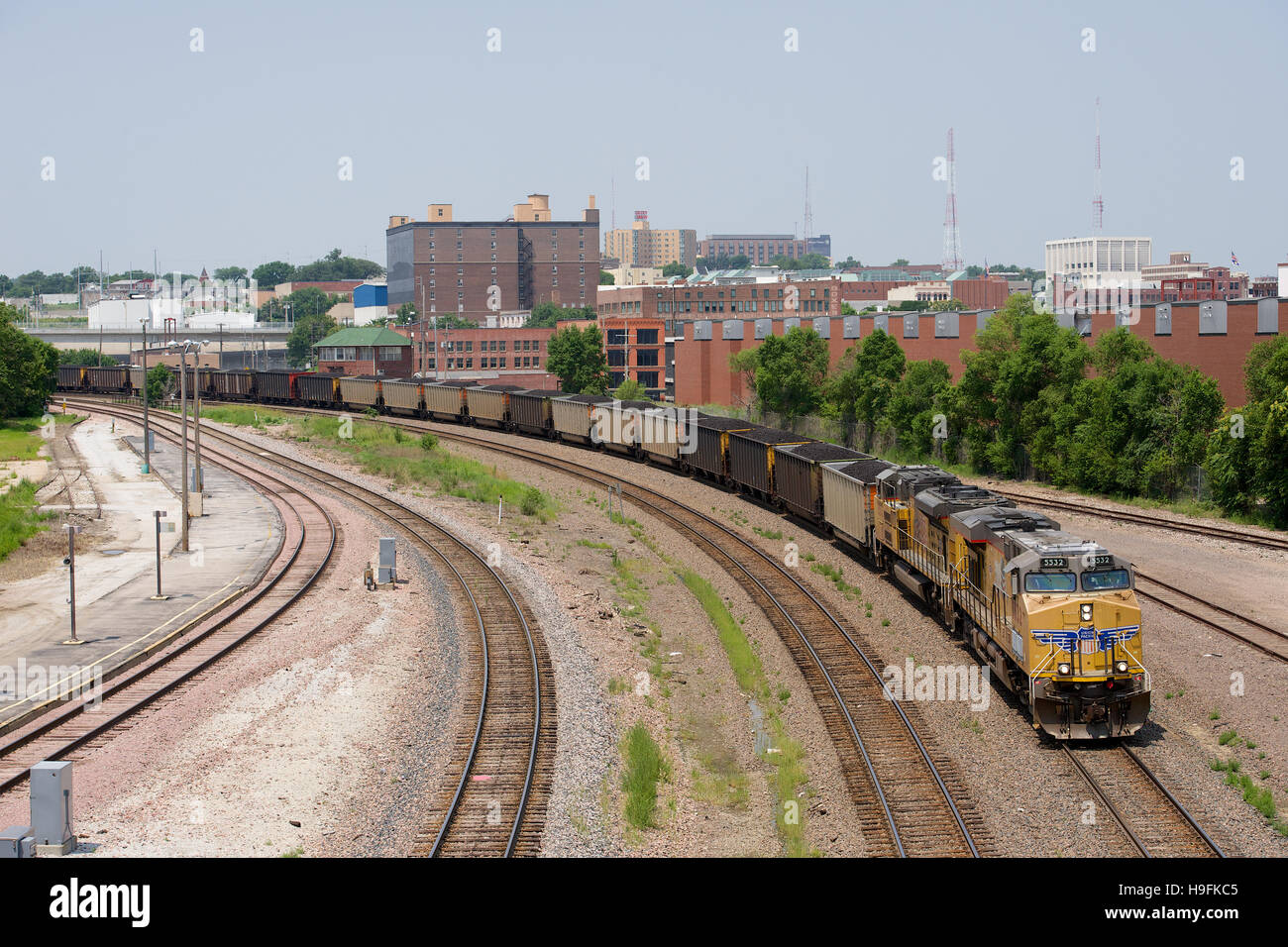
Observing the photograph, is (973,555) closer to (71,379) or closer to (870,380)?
(870,380)

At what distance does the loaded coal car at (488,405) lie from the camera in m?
69.2

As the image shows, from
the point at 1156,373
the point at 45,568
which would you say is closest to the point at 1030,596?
the point at 45,568

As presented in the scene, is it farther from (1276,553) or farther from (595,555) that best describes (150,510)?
(1276,553)

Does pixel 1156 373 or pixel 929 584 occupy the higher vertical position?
pixel 1156 373

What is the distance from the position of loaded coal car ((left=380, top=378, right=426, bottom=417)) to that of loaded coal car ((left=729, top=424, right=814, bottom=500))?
33.4 meters

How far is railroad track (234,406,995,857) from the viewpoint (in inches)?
647

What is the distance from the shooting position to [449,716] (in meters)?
21.9

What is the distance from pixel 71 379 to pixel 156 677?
93623 millimetres

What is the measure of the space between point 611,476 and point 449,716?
103 ft

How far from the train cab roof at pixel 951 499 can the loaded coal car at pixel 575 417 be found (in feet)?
108

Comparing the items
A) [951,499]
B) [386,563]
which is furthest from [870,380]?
[951,499]

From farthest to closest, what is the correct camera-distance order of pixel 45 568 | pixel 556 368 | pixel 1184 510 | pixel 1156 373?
pixel 556 368
pixel 1156 373
pixel 1184 510
pixel 45 568

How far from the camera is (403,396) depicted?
77.4 m

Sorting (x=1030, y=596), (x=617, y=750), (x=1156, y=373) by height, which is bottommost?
(x=617, y=750)
